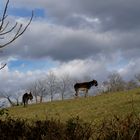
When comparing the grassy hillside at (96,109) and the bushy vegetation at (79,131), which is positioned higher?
the grassy hillside at (96,109)

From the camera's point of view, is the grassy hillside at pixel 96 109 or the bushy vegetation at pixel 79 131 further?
the grassy hillside at pixel 96 109

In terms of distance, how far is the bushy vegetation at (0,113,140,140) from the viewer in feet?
16.7

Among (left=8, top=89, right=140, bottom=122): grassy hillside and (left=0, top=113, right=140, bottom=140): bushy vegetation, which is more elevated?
(left=8, top=89, right=140, bottom=122): grassy hillside

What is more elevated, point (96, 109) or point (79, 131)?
point (96, 109)

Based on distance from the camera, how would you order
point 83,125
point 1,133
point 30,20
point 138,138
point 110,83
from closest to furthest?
point 138,138 → point 83,125 → point 1,133 → point 30,20 → point 110,83

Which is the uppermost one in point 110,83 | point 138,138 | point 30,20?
point 110,83

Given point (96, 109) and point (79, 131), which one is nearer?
point (79, 131)

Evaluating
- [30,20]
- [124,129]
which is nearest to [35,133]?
[124,129]

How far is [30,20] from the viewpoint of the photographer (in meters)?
7.11

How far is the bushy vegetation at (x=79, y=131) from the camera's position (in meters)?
5.09

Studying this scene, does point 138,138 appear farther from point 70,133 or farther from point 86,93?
point 86,93

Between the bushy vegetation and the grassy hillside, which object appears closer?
the bushy vegetation

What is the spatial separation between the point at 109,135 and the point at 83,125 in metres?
0.76

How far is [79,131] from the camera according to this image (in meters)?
5.61
